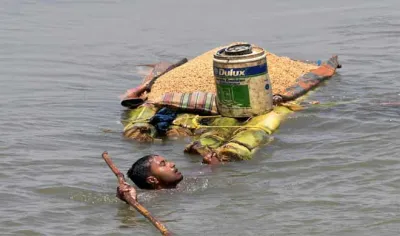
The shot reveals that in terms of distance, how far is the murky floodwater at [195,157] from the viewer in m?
5.84

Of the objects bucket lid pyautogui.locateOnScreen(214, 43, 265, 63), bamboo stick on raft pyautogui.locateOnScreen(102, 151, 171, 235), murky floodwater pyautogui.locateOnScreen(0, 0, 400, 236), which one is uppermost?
bucket lid pyautogui.locateOnScreen(214, 43, 265, 63)

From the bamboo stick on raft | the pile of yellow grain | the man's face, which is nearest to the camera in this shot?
the bamboo stick on raft

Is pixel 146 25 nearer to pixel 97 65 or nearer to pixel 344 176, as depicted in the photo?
pixel 97 65

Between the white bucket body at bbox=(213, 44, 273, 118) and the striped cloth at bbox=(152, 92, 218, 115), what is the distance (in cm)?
23

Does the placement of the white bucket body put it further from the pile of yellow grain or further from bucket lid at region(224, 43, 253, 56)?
the pile of yellow grain

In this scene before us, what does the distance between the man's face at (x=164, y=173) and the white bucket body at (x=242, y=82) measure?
1652mm

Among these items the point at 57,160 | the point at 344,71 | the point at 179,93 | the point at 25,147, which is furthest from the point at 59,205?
the point at 344,71

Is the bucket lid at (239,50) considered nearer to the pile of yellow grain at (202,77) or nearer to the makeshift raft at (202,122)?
the makeshift raft at (202,122)

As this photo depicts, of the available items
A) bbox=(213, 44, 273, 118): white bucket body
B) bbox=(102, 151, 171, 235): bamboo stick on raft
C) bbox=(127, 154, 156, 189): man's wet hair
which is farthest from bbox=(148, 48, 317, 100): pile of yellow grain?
bbox=(102, 151, 171, 235): bamboo stick on raft

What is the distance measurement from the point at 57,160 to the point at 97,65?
528 centimetres

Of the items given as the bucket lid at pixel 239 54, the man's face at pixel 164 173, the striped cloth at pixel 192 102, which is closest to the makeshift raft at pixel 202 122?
the striped cloth at pixel 192 102

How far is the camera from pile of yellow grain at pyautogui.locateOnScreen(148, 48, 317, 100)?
8.99 meters

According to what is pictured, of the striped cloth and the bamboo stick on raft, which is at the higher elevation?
the bamboo stick on raft

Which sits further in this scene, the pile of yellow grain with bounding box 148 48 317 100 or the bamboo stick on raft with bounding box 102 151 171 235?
the pile of yellow grain with bounding box 148 48 317 100
